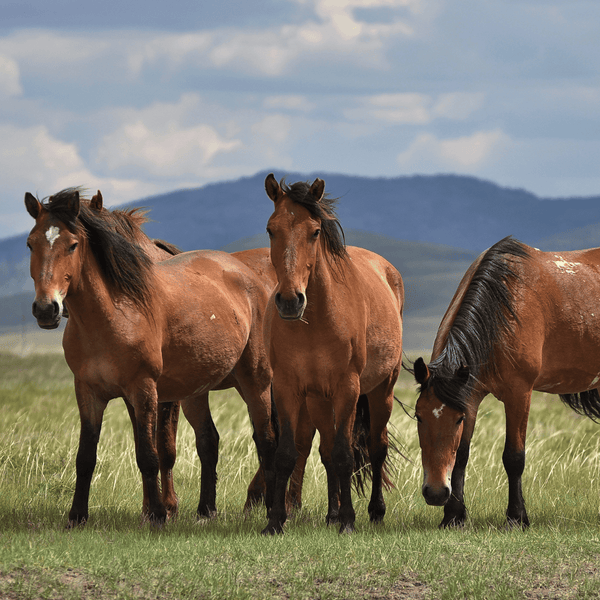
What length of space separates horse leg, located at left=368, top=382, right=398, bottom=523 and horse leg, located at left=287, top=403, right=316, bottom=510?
68 cm

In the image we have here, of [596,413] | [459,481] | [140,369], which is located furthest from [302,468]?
[596,413]

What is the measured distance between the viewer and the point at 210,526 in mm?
8016

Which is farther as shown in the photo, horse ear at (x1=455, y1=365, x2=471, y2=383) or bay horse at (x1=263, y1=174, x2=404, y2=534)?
horse ear at (x1=455, y1=365, x2=471, y2=383)

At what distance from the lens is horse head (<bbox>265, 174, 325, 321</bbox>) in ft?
22.2

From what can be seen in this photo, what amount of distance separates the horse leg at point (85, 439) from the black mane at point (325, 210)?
259 centimetres

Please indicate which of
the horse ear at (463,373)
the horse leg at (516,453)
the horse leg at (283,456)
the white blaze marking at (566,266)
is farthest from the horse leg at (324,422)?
the white blaze marking at (566,266)

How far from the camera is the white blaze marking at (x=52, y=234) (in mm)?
7027

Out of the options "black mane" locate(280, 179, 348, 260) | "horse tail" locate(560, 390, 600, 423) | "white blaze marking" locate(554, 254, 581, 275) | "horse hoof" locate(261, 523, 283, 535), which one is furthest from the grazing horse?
"horse tail" locate(560, 390, 600, 423)

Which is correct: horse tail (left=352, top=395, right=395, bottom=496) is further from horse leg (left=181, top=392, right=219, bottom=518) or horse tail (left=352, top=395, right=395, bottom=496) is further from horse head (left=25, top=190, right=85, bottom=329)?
horse head (left=25, top=190, right=85, bottom=329)

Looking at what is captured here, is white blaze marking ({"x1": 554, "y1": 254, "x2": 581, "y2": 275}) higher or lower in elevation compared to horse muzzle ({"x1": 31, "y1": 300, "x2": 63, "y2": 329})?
higher

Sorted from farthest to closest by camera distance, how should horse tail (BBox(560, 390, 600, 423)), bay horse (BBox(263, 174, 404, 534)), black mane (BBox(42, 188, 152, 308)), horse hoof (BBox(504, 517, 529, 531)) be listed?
1. horse tail (BBox(560, 390, 600, 423))
2. horse hoof (BBox(504, 517, 529, 531))
3. black mane (BBox(42, 188, 152, 308))
4. bay horse (BBox(263, 174, 404, 534))

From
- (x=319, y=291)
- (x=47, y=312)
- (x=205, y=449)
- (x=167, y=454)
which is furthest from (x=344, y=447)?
(x=47, y=312)

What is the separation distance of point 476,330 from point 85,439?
152 inches

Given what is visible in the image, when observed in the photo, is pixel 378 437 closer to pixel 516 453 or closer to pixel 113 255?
pixel 516 453
